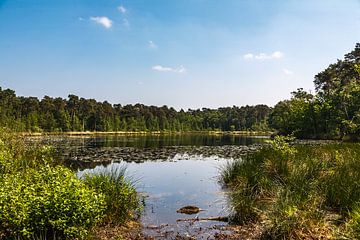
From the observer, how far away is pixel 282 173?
1280 centimetres

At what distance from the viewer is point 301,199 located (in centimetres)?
810

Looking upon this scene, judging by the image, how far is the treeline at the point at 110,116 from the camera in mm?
77625

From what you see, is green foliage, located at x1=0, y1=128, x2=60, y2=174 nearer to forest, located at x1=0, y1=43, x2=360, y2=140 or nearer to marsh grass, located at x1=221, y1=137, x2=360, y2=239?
forest, located at x1=0, y1=43, x2=360, y2=140

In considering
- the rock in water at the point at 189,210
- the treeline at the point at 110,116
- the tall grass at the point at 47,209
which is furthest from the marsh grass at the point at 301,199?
the treeline at the point at 110,116

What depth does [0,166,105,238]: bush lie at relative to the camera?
19.3ft

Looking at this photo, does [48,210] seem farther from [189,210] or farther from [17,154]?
[17,154]

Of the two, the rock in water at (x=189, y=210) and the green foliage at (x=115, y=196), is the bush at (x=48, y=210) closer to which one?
the green foliage at (x=115, y=196)

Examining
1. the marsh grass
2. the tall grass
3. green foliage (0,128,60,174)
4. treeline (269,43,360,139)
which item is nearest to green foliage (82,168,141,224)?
the tall grass

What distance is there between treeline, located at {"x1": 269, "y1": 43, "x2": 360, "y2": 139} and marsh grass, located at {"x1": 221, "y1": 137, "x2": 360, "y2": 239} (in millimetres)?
34036

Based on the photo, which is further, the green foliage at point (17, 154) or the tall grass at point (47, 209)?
the green foliage at point (17, 154)

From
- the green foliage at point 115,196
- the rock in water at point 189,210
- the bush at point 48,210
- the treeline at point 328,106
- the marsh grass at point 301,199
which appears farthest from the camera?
the treeline at point 328,106

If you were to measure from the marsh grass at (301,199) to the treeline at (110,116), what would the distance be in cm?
4946

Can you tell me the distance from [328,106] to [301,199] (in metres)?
47.8

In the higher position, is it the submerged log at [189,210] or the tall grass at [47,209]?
the tall grass at [47,209]
